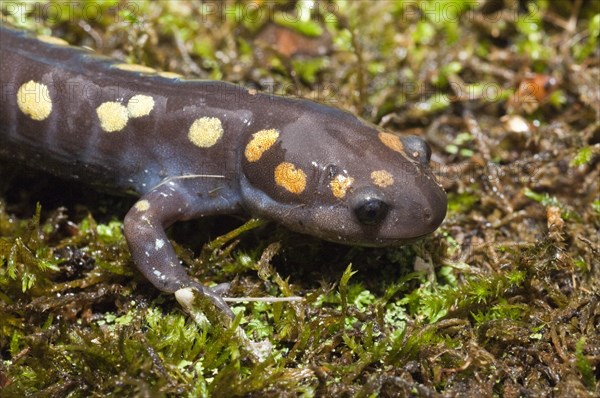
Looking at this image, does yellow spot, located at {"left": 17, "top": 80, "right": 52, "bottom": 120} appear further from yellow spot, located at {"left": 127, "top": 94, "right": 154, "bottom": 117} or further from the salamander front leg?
the salamander front leg

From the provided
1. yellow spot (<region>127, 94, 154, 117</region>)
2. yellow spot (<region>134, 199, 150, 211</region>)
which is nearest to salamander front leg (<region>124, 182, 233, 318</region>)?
yellow spot (<region>134, 199, 150, 211</region>)

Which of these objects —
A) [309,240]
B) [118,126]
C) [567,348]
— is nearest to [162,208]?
[118,126]

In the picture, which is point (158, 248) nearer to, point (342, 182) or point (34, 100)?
point (342, 182)

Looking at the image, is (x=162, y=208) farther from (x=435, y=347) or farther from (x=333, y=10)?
(x=333, y=10)

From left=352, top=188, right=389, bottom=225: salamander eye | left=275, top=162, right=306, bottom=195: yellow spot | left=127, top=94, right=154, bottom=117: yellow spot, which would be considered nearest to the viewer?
left=352, top=188, right=389, bottom=225: salamander eye

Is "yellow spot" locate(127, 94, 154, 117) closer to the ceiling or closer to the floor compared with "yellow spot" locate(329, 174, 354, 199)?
closer to the ceiling

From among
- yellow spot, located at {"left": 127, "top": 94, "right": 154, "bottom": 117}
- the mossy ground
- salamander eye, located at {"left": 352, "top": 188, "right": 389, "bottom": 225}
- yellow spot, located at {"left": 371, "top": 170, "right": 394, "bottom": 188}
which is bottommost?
the mossy ground

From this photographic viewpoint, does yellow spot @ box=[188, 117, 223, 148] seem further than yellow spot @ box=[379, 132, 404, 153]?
Yes

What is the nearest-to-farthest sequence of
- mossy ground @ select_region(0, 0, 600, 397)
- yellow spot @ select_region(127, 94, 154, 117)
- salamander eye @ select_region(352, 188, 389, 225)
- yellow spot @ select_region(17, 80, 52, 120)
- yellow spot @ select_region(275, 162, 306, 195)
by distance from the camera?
mossy ground @ select_region(0, 0, 600, 397) → salamander eye @ select_region(352, 188, 389, 225) → yellow spot @ select_region(275, 162, 306, 195) → yellow spot @ select_region(127, 94, 154, 117) → yellow spot @ select_region(17, 80, 52, 120)

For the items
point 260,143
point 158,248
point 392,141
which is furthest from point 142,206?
point 392,141
